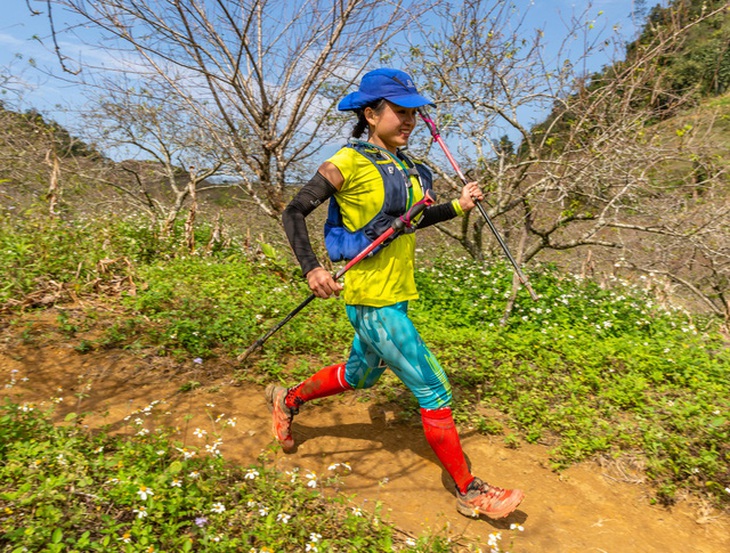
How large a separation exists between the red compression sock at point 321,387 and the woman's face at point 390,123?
4.78ft

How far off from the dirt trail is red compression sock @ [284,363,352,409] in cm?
37

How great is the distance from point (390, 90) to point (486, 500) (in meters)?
2.30

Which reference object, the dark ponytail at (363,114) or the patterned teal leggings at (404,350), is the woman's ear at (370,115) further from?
the patterned teal leggings at (404,350)

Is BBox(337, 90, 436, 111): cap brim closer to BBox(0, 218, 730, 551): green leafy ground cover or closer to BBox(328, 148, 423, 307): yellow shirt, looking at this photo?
BBox(328, 148, 423, 307): yellow shirt

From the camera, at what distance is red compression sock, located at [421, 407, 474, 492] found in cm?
270

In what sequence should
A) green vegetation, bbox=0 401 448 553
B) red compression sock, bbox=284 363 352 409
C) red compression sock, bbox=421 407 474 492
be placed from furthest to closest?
red compression sock, bbox=284 363 352 409 < red compression sock, bbox=421 407 474 492 < green vegetation, bbox=0 401 448 553

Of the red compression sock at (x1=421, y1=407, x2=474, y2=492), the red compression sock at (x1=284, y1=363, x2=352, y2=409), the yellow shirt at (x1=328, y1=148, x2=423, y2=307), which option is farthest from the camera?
the red compression sock at (x1=284, y1=363, x2=352, y2=409)

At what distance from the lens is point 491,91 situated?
A: 21.5 ft

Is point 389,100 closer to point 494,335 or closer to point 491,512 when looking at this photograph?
point 491,512

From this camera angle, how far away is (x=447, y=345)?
4.79 meters

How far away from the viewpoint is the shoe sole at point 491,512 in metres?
2.59

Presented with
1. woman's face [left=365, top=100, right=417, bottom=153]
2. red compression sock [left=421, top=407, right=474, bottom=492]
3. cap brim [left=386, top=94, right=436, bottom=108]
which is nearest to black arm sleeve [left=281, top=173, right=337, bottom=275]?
woman's face [left=365, top=100, right=417, bottom=153]

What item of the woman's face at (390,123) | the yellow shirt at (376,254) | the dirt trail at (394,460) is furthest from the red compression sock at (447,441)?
the woman's face at (390,123)

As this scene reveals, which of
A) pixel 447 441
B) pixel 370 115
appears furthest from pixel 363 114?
pixel 447 441
